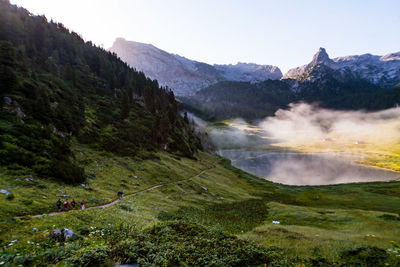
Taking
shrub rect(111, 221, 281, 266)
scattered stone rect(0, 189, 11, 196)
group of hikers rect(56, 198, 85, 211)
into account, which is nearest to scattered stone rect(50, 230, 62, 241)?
shrub rect(111, 221, 281, 266)

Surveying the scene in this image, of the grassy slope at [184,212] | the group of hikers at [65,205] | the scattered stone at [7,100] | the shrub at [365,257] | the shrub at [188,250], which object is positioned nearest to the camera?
the shrub at [188,250]

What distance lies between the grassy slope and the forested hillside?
584cm

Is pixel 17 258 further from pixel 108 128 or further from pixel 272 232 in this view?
pixel 108 128

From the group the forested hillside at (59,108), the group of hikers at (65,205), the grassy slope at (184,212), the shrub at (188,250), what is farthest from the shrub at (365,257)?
the forested hillside at (59,108)

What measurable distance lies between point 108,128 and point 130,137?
8832 mm

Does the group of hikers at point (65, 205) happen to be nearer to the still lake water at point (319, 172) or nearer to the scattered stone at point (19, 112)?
the scattered stone at point (19, 112)

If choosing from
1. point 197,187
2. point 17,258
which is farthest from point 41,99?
point 17,258

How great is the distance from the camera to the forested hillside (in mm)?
36781

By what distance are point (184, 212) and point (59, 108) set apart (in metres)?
52.3

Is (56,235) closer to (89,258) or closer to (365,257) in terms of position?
(89,258)

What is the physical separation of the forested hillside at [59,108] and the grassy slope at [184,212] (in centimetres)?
584

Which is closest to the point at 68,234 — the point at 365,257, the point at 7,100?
the point at 365,257

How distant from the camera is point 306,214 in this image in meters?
44.7

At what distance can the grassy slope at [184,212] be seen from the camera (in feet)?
62.8
